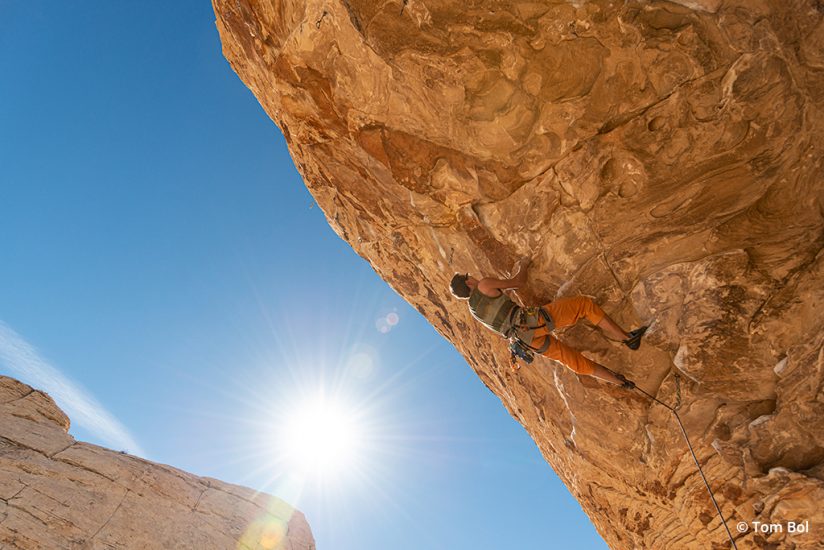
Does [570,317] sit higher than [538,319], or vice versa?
[570,317]

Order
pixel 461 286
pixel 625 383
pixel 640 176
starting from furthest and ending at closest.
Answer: pixel 461 286
pixel 625 383
pixel 640 176

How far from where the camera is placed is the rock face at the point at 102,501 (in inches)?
251

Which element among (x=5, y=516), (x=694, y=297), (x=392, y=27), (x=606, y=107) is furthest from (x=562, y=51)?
(x=5, y=516)

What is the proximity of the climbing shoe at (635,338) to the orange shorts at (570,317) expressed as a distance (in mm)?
450

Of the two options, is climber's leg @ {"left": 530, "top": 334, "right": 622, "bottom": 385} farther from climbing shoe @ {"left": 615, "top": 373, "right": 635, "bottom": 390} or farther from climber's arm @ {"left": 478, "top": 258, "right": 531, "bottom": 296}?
climber's arm @ {"left": 478, "top": 258, "right": 531, "bottom": 296}

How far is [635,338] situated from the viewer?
5.52 metres

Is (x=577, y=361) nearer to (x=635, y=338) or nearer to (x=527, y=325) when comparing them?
(x=635, y=338)

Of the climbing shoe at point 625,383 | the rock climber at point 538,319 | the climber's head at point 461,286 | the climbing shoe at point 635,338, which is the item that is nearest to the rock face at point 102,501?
the climber's head at point 461,286

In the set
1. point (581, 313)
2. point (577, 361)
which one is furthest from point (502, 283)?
point (577, 361)

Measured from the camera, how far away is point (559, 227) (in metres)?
5.46

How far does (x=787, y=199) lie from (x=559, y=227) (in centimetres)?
237

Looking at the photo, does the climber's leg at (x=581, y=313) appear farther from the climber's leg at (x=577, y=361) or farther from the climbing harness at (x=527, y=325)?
the climber's leg at (x=577, y=361)

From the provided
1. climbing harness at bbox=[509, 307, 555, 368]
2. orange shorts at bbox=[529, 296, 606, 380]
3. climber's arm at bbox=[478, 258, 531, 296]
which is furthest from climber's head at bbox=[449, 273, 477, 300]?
orange shorts at bbox=[529, 296, 606, 380]

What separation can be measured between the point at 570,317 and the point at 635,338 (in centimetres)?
85
